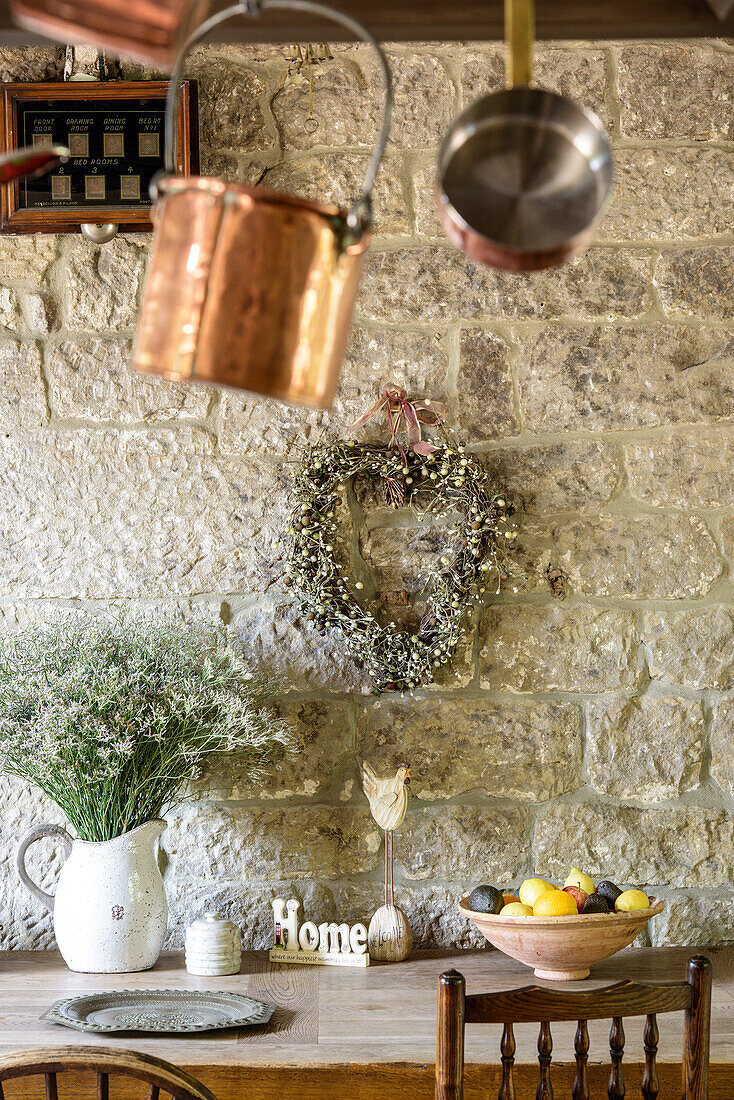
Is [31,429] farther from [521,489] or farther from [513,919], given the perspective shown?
[513,919]

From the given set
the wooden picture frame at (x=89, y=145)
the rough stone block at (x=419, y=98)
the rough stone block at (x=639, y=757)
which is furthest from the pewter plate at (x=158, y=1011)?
the rough stone block at (x=419, y=98)

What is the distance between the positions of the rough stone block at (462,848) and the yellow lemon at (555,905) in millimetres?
277

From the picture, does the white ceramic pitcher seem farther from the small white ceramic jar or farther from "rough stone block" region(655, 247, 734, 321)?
"rough stone block" region(655, 247, 734, 321)

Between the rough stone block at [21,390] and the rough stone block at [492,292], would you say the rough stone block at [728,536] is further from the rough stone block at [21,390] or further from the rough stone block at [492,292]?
the rough stone block at [21,390]

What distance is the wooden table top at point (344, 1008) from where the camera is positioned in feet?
4.72

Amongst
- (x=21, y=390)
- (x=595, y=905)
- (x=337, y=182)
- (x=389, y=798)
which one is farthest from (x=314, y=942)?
(x=337, y=182)

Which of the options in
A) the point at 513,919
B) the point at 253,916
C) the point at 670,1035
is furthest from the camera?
the point at 253,916

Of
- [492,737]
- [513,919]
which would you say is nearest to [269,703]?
[492,737]

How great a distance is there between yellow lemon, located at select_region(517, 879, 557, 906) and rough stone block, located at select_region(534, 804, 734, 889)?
0.68 feet

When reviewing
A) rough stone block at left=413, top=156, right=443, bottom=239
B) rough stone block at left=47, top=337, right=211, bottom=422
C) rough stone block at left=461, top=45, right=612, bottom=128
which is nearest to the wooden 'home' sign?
rough stone block at left=47, top=337, right=211, bottom=422

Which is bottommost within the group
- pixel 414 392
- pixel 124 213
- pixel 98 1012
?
pixel 98 1012

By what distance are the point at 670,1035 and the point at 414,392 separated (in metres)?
1.21

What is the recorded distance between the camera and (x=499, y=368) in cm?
207

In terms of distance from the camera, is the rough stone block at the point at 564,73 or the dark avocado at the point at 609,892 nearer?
the dark avocado at the point at 609,892
